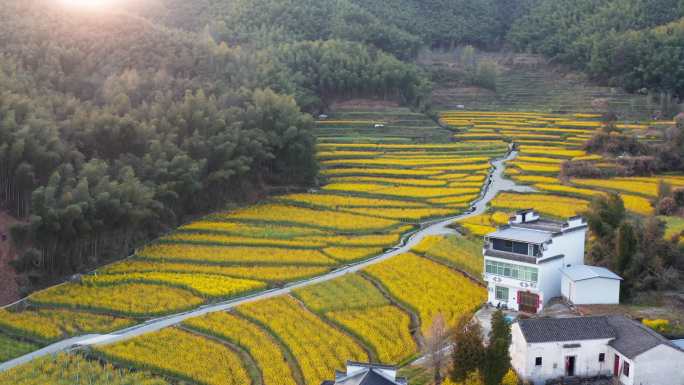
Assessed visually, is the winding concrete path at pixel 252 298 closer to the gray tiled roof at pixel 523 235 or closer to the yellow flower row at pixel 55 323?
the yellow flower row at pixel 55 323

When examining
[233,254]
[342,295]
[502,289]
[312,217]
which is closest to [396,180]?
[312,217]

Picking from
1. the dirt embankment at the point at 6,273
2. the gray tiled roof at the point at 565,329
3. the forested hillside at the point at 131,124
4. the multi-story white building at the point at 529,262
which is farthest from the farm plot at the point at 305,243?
the gray tiled roof at the point at 565,329

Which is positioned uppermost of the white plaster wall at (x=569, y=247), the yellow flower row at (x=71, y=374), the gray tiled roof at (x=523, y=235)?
the gray tiled roof at (x=523, y=235)

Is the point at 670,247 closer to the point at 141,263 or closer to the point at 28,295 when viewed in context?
the point at 141,263

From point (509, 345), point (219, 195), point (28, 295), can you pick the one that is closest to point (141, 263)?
point (28, 295)

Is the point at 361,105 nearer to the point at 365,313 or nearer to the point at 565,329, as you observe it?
the point at 365,313

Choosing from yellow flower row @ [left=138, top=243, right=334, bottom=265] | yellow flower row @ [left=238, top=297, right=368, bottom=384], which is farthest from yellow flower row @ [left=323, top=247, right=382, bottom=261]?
yellow flower row @ [left=238, top=297, right=368, bottom=384]

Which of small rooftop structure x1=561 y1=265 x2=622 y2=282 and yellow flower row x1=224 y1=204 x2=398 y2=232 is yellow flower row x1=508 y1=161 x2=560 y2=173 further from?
small rooftop structure x1=561 y1=265 x2=622 y2=282
